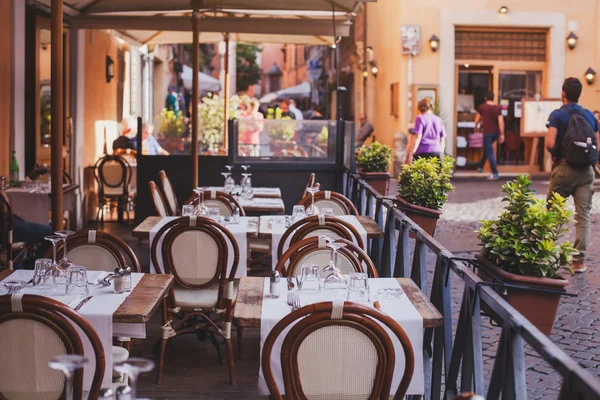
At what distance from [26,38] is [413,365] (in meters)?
8.74

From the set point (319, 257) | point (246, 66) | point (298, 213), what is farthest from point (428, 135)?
point (246, 66)

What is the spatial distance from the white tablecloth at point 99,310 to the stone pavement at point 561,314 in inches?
97.6

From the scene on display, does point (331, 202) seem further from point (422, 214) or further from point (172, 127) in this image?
point (172, 127)

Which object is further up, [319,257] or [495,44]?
[495,44]

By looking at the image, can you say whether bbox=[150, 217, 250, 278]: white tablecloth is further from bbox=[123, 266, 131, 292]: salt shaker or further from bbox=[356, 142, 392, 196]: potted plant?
bbox=[356, 142, 392, 196]: potted plant

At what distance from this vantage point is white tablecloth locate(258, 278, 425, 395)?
3652 mm

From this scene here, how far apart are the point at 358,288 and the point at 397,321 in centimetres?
50

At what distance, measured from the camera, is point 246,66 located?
47.3 meters

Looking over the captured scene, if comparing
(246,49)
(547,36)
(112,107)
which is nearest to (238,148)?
(112,107)

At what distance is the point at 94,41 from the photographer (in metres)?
13.8

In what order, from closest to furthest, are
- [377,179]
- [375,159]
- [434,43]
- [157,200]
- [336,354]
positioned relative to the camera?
[336,354]
[157,200]
[377,179]
[375,159]
[434,43]

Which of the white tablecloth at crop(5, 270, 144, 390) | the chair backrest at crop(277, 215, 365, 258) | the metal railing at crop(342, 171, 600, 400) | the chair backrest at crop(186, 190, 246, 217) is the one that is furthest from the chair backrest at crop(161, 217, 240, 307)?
the chair backrest at crop(186, 190, 246, 217)

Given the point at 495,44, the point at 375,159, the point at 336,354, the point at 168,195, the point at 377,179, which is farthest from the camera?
the point at 495,44

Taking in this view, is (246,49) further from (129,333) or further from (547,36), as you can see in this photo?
(129,333)
